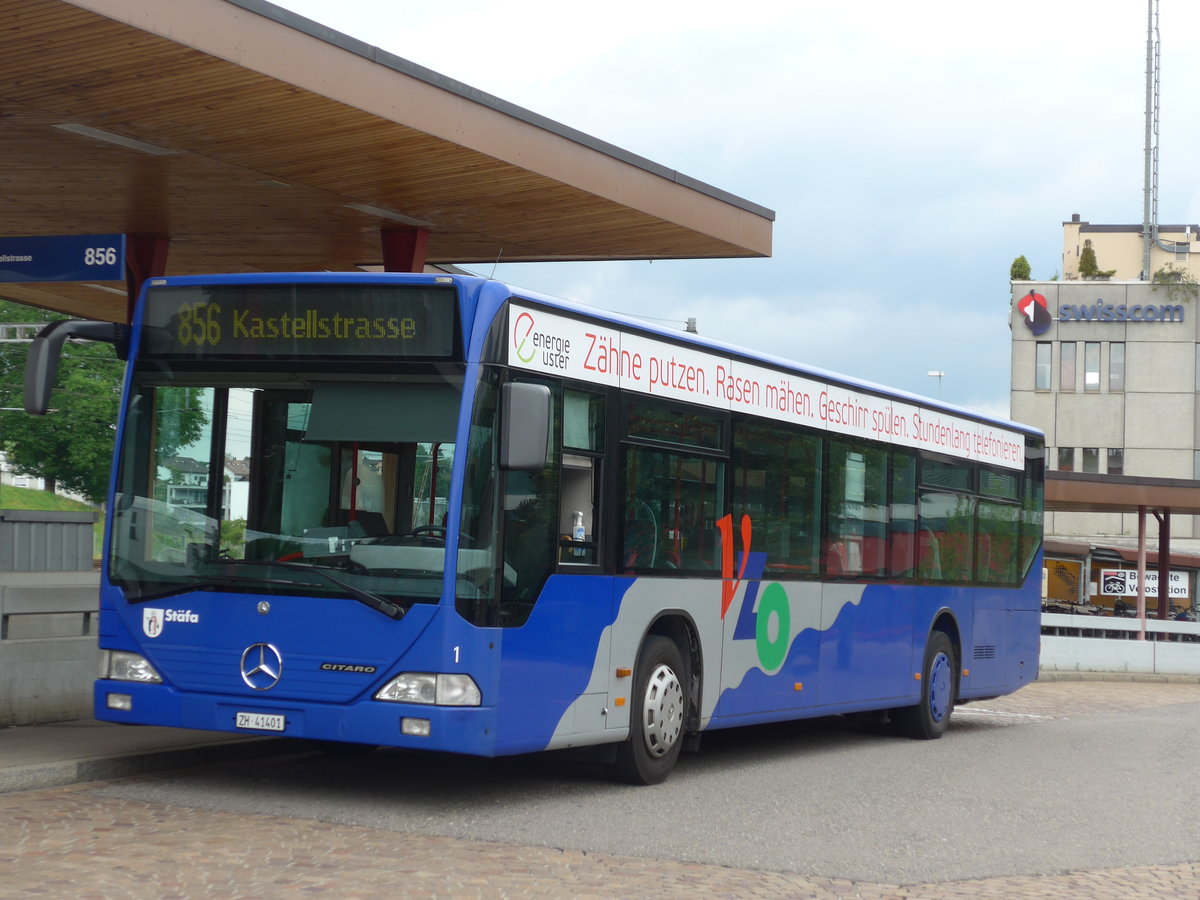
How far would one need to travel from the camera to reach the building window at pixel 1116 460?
69.8 m

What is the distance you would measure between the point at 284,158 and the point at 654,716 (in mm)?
5225

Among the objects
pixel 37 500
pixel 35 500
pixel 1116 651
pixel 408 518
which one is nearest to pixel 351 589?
pixel 408 518

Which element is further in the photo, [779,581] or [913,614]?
[913,614]

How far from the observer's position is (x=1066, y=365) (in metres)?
69.8

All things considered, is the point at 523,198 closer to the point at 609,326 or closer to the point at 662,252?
the point at 662,252

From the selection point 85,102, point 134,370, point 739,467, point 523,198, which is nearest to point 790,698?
point 739,467

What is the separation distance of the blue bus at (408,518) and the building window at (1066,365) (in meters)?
61.1

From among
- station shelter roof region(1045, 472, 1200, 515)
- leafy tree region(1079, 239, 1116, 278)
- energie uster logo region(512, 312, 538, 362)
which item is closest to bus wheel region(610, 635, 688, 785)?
energie uster logo region(512, 312, 538, 362)

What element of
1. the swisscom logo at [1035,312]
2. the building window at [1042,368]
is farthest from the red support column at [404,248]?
the building window at [1042,368]

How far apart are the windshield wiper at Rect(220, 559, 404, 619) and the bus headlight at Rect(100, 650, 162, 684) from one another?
838 millimetres

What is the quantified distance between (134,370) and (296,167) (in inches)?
141

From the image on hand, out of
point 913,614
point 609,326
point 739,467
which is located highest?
point 609,326

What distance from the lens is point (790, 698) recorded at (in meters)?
13.0

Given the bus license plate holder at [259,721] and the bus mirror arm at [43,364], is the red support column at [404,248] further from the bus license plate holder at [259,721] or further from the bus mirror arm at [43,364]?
the bus license plate holder at [259,721]
